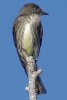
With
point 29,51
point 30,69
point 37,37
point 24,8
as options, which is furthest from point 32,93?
point 24,8

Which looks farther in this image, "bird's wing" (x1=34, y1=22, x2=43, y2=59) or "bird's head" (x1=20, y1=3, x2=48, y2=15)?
"bird's head" (x1=20, y1=3, x2=48, y2=15)

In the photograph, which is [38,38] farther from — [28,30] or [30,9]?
[30,9]

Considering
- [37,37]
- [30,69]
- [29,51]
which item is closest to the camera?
[30,69]

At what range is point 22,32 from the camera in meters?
6.60

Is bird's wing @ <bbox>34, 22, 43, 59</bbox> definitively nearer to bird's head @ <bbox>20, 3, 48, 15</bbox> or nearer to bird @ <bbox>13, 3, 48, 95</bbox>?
bird @ <bbox>13, 3, 48, 95</bbox>

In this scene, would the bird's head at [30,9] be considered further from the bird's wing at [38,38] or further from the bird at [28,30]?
the bird's wing at [38,38]

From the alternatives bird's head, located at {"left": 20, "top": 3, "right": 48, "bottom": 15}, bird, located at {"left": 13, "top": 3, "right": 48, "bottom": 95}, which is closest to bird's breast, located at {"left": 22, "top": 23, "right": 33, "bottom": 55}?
bird, located at {"left": 13, "top": 3, "right": 48, "bottom": 95}

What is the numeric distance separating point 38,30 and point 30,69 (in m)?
2.57

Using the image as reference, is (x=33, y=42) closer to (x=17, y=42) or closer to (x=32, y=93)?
(x=17, y=42)

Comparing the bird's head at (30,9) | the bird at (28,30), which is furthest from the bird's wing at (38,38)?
the bird's head at (30,9)

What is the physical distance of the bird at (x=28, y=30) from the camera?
6.23 m

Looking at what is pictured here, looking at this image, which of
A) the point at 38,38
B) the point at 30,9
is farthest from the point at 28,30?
the point at 30,9

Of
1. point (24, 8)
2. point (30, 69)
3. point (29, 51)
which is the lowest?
point (30, 69)

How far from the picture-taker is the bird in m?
6.23
